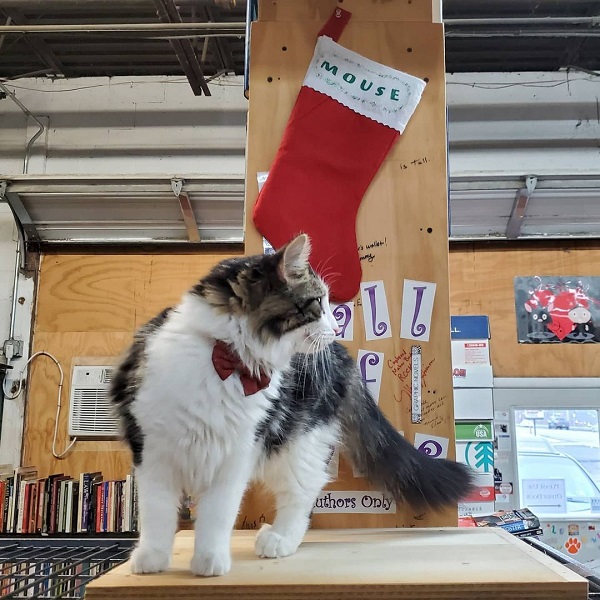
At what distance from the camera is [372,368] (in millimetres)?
1241

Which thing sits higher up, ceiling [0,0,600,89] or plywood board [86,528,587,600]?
ceiling [0,0,600,89]

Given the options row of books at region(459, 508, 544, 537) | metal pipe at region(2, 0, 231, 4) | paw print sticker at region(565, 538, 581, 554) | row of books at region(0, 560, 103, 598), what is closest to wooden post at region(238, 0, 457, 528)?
row of books at region(459, 508, 544, 537)

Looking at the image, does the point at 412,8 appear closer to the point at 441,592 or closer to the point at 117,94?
the point at 441,592

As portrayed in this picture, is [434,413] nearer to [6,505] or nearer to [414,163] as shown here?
[414,163]

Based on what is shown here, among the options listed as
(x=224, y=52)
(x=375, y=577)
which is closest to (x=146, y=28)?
(x=224, y=52)

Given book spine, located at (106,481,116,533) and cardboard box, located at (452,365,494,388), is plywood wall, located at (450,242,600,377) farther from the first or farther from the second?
book spine, located at (106,481,116,533)

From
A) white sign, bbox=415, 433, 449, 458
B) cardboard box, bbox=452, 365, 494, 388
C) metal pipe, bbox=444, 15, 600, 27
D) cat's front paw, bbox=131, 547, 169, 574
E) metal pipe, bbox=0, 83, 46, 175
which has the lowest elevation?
cat's front paw, bbox=131, 547, 169, 574

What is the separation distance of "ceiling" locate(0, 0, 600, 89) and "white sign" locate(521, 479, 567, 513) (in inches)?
78.4

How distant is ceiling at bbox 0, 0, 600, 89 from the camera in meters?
2.49

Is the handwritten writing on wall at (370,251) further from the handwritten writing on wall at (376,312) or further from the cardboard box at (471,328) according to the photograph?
the cardboard box at (471,328)

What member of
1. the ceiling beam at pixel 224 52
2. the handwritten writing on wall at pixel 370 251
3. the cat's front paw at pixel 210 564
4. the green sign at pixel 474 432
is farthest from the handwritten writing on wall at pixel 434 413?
the ceiling beam at pixel 224 52

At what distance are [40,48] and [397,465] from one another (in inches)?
109

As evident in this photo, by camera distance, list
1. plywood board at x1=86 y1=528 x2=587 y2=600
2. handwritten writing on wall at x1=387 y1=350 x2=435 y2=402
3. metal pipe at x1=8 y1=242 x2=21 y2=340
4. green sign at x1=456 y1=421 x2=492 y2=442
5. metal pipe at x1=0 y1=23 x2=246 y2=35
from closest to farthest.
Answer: plywood board at x1=86 y1=528 x2=587 y2=600 < handwritten writing on wall at x1=387 y1=350 x2=435 y2=402 < green sign at x1=456 y1=421 x2=492 y2=442 < metal pipe at x1=0 y1=23 x2=246 y2=35 < metal pipe at x1=8 y1=242 x2=21 y2=340

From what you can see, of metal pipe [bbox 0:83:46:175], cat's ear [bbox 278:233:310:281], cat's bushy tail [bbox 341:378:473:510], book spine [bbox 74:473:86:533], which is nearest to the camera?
cat's ear [bbox 278:233:310:281]
